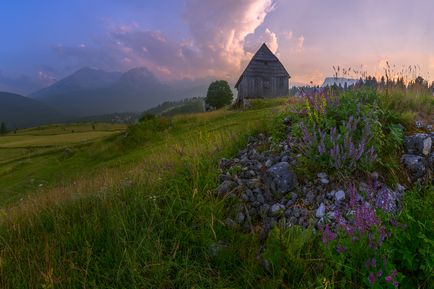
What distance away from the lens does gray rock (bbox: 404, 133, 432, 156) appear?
4898 mm

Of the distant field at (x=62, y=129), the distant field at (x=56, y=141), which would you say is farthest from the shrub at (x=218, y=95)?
the distant field at (x=62, y=129)

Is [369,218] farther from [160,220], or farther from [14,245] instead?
[14,245]

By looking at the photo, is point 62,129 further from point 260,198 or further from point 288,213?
point 288,213

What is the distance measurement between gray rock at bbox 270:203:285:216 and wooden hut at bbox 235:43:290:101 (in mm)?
37623

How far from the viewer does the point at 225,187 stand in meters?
4.59

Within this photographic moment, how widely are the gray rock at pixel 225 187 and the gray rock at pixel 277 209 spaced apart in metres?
0.69

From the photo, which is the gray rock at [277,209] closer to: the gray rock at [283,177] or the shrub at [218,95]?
the gray rock at [283,177]

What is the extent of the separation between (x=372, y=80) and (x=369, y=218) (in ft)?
19.9

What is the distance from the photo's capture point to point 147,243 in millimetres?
A: 3637

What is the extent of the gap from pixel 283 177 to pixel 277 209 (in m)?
0.62

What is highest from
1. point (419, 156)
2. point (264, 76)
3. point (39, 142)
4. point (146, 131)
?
point (264, 76)

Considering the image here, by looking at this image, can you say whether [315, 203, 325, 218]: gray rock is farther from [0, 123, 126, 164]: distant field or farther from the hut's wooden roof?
the hut's wooden roof

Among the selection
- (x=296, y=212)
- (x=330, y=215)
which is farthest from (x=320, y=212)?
(x=296, y=212)

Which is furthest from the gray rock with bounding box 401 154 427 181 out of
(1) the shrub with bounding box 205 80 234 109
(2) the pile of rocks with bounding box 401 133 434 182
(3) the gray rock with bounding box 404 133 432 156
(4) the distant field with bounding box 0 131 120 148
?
(1) the shrub with bounding box 205 80 234 109
